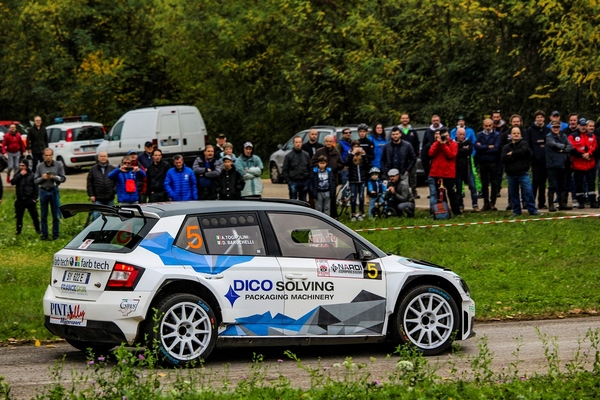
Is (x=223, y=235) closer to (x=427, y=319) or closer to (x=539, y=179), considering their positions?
(x=427, y=319)

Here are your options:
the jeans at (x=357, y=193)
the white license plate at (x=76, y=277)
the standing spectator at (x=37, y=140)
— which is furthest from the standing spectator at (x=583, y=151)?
the standing spectator at (x=37, y=140)

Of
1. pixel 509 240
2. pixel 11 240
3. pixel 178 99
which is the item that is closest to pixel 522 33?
pixel 509 240

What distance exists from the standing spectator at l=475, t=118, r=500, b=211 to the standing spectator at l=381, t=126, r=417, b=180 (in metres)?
1.52

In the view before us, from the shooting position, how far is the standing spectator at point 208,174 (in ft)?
72.1

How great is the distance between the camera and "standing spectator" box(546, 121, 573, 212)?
76.5 feet

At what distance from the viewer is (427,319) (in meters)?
11.8

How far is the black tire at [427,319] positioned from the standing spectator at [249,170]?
10602mm

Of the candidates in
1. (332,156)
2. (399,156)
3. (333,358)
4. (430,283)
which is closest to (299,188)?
(332,156)

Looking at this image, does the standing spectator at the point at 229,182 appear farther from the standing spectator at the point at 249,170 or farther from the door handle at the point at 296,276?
the door handle at the point at 296,276

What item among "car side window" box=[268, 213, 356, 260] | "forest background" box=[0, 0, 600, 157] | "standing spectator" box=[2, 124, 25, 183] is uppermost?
"forest background" box=[0, 0, 600, 157]

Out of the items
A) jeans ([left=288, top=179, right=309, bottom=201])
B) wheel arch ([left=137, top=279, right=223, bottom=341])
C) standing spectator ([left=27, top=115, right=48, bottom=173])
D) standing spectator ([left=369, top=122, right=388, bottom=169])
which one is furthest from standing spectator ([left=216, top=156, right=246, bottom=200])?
standing spectator ([left=27, top=115, right=48, bottom=173])

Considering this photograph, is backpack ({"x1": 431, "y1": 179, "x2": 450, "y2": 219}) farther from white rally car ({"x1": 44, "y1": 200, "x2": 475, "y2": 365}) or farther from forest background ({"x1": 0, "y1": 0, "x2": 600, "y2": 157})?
white rally car ({"x1": 44, "y1": 200, "x2": 475, "y2": 365})

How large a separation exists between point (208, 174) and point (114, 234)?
35.6ft

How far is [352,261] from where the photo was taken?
11586 mm
